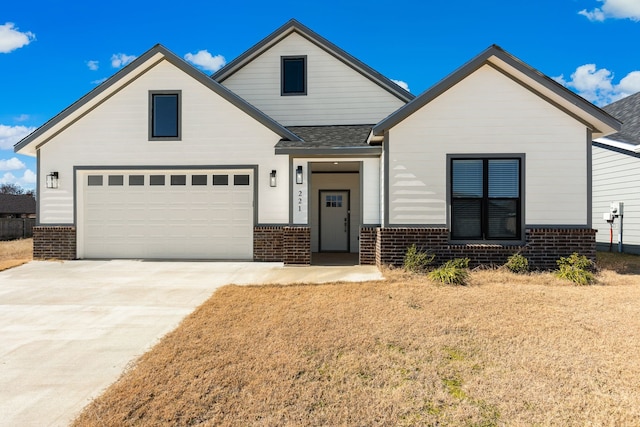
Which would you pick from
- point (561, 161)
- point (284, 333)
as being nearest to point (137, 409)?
point (284, 333)

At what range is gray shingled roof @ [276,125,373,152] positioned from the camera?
9.66m

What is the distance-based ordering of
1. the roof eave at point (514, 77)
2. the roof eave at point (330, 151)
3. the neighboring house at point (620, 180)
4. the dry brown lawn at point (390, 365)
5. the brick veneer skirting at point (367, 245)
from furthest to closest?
the neighboring house at point (620, 180)
the brick veneer skirting at point (367, 245)
the roof eave at point (330, 151)
the roof eave at point (514, 77)
the dry brown lawn at point (390, 365)

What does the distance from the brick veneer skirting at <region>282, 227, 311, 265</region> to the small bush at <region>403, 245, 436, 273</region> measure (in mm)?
2692

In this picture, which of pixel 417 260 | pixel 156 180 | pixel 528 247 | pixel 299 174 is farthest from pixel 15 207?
pixel 528 247

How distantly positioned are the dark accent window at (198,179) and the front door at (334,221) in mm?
4078

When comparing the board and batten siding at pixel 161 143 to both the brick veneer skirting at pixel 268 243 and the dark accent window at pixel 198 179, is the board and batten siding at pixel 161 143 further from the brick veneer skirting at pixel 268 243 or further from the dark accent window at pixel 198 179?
the dark accent window at pixel 198 179

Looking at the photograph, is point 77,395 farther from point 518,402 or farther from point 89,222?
point 89,222

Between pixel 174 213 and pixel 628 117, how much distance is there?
56.8 ft

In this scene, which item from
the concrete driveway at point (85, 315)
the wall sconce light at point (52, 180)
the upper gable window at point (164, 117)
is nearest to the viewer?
the concrete driveway at point (85, 315)

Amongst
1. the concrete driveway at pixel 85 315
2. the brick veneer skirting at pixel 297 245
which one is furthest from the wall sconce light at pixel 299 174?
the concrete driveway at pixel 85 315

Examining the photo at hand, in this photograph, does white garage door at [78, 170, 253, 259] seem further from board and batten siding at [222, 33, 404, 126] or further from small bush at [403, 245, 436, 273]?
small bush at [403, 245, 436, 273]

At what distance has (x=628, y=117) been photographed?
1416 centimetres

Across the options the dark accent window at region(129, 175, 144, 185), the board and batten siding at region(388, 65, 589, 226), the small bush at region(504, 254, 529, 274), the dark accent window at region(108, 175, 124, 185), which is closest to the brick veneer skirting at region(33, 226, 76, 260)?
the dark accent window at region(108, 175, 124, 185)

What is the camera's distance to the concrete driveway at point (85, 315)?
3475 mm
